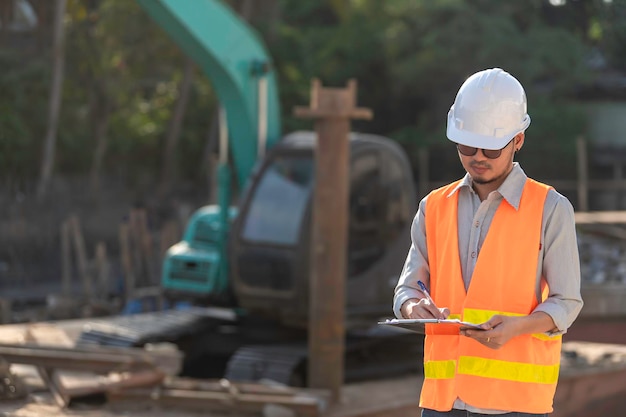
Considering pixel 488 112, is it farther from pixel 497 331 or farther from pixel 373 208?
pixel 373 208

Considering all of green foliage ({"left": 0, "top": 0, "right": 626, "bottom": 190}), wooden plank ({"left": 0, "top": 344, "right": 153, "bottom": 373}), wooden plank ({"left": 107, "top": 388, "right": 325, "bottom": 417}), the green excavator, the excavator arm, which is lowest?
wooden plank ({"left": 107, "top": 388, "right": 325, "bottom": 417})

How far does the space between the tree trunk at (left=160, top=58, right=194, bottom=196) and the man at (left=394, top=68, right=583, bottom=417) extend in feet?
81.6

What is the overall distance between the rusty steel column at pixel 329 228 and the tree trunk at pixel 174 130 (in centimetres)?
1916

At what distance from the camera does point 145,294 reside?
1791 centimetres

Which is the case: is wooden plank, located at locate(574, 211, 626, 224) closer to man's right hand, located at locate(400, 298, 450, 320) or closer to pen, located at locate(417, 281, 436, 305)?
pen, located at locate(417, 281, 436, 305)

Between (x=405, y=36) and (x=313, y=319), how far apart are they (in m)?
22.6

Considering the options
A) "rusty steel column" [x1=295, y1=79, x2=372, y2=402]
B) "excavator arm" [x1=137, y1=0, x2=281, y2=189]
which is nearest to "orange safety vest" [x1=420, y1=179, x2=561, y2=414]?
"rusty steel column" [x1=295, y1=79, x2=372, y2=402]

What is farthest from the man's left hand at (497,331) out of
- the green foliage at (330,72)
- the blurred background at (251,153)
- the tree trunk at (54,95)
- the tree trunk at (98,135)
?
the tree trunk at (98,135)

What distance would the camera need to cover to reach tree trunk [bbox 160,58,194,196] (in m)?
27.9

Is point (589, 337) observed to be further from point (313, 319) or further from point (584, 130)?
point (584, 130)

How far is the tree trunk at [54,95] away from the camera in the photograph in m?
23.9

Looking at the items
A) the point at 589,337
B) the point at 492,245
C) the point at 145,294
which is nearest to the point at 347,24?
the point at 145,294

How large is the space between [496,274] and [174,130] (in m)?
25.9

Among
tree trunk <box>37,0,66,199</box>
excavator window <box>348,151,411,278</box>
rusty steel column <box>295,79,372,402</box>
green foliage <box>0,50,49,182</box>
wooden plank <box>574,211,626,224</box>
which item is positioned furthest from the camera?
green foliage <box>0,50,49,182</box>
